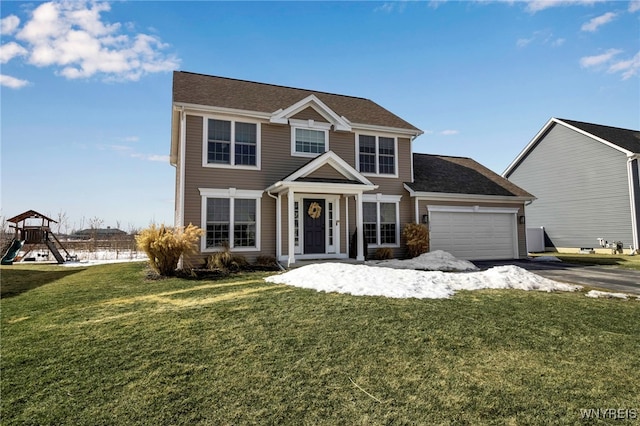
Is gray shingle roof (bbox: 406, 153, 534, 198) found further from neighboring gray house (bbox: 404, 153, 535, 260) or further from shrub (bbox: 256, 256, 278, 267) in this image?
shrub (bbox: 256, 256, 278, 267)

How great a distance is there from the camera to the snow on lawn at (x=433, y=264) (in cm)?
1180

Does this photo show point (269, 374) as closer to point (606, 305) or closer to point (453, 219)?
point (606, 305)

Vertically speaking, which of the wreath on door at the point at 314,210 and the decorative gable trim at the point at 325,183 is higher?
the decorative gable trim at the point at 325,183

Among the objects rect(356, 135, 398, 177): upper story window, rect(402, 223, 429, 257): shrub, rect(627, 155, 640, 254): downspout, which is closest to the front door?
rect(356, 135, 398, 177): upper story window

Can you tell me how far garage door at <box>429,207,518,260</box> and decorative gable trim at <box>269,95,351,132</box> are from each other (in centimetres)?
551

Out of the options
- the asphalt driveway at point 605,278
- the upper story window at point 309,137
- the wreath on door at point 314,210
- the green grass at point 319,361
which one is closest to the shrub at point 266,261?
the wreath on door at point 314,210

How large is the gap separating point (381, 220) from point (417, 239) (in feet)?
5.49

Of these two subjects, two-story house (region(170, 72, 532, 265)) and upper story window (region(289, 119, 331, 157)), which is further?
upper story window (region(289, 119, 331, 157))

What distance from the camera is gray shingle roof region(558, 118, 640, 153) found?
19.7m

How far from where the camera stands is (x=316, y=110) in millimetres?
13617

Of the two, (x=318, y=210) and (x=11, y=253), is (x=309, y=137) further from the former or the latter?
(x=11, y=253)

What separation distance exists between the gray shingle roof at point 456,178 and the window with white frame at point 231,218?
6987 mm

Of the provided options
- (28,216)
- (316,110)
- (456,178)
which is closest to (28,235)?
(28,216)

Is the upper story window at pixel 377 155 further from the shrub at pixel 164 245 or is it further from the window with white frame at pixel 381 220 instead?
the shrub at pixel 164 245
